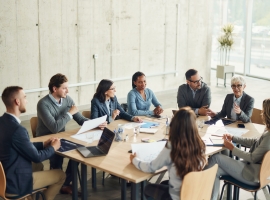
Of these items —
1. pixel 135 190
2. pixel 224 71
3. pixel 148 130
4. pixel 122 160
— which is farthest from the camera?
pixel 224 71

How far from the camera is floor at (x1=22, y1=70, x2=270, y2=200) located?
532 centimetres

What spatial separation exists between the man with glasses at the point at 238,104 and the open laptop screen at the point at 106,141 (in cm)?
187

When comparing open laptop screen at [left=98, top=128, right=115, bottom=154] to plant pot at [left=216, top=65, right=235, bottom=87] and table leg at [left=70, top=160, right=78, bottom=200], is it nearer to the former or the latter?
table leg at [left=70, top=160, right=78, bottom=200]

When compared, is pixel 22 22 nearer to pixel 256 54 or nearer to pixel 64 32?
pixel 64 32

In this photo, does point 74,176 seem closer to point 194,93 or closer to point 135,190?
point 135,190

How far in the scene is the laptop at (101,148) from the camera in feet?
14.4

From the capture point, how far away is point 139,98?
249 inches

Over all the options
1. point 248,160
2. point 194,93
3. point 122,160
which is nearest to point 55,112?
point 122,160

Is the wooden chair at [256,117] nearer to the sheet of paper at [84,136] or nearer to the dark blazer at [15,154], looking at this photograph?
the sheet of paper at [84,136]

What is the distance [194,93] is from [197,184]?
2.90 metres

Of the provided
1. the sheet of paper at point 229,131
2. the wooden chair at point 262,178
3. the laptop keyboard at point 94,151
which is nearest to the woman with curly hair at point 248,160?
the wooden chair at point 262,178

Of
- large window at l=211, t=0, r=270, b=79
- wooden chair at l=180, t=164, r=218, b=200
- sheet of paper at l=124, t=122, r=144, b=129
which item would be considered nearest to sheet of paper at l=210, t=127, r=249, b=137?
sheet of paper at l=124, t=122, r=144, b=129

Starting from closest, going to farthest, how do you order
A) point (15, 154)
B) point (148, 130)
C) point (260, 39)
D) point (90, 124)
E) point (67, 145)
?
point (15, 154) < point (67, 145) < point (90, 124) < point (148, 130) < point (260, 39)

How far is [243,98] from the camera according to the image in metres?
5.88
